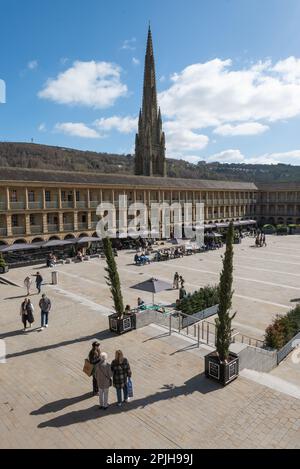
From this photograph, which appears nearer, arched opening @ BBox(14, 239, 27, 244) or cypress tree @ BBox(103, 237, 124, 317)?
cypress tree @ BBox(103, 237, 124, 317)

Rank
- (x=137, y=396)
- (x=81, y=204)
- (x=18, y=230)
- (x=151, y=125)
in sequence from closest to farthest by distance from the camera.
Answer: (x=137, y=396) → (x=18, y=230) → (x=81, y=204) → (x=151, y=125)

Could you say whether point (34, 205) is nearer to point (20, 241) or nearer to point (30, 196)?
point (30, 196)

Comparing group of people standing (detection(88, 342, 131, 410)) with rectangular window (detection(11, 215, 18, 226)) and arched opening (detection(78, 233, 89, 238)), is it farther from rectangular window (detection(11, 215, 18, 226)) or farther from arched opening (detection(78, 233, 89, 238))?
arched opening (detection(78, 233, 89, 238))

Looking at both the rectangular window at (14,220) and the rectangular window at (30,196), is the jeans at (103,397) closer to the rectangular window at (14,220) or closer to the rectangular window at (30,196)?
the rectangular window at (14,220)

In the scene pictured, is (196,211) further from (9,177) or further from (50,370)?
(50,370)

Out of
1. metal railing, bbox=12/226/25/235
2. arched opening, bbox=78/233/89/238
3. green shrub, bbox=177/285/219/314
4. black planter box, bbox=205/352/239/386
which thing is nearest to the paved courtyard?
black planter box, bbox=205/352/239/386

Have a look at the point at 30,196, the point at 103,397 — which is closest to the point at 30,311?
the point at 103,397

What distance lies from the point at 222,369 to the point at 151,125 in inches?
2963

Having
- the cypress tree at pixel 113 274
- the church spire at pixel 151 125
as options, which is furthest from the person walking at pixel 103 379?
the church spire at pixel 151 125

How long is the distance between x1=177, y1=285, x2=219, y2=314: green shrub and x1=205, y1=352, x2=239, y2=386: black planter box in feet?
19.8

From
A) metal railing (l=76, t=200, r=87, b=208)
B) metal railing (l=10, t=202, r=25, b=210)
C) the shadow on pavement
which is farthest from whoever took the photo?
metal railing (l=76, t=200, r=87, b=208)

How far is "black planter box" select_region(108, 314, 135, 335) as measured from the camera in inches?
516

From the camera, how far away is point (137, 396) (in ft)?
29.6
